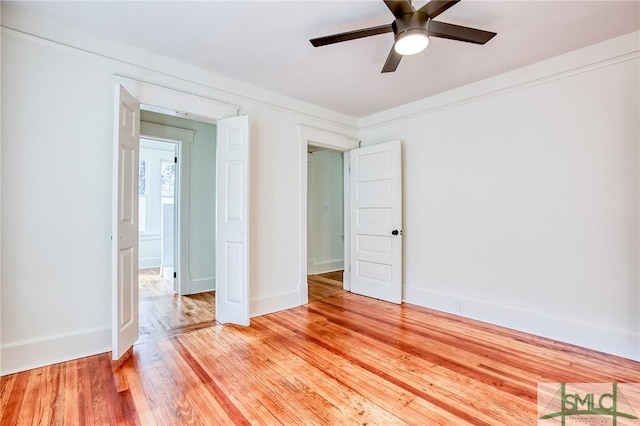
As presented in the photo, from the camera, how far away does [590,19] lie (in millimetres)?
2297

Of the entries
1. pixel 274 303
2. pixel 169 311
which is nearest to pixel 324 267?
pixel 274 303

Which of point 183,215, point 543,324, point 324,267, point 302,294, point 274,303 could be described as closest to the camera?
point 543,324

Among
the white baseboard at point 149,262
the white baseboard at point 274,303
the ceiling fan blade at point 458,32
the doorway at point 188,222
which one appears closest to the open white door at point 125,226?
the doorway at point 188,222

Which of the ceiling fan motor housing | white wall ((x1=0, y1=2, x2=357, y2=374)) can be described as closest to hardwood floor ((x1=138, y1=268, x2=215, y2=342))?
white wall ((x1=0, y1=2, x2=357, y2=374))

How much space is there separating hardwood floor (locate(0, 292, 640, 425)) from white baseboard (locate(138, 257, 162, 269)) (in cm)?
446

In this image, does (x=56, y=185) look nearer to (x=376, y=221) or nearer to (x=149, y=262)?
(x=376, y=221)

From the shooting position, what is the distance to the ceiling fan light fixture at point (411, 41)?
6.23ft

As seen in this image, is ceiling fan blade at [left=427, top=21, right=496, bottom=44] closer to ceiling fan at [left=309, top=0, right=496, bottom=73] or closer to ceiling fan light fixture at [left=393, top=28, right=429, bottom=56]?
ceiling fan at [left=309, top=0, right=496, bottom=73]

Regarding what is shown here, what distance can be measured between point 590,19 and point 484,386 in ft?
9.21

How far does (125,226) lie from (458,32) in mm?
2887

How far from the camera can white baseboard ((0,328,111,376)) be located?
7.14 ft

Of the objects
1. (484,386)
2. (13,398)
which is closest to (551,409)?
(484,386)

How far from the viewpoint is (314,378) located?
7.13 feet
